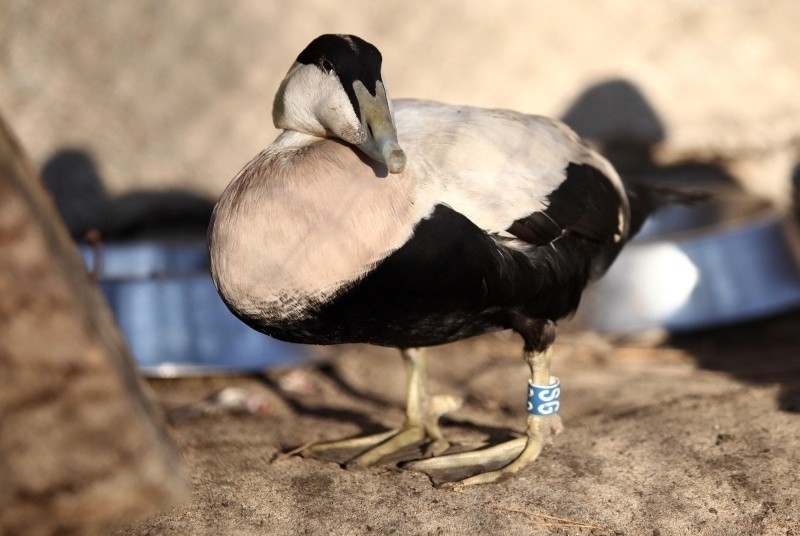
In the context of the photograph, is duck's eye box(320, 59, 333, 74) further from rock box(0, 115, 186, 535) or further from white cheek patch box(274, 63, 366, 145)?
rock box(0, 115, 186, 535)

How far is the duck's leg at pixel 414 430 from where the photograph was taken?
2.86 meters

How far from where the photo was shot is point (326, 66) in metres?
2.37

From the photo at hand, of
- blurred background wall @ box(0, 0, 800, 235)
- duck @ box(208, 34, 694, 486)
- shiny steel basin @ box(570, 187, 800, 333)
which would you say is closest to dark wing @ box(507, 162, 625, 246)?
duck @ box(208, 34, 694, 486)

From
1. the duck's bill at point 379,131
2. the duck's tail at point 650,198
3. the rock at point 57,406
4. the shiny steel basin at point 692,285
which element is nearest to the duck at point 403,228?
the duck's bill at point 379,131

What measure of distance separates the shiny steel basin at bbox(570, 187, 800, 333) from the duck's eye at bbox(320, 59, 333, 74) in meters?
2.02

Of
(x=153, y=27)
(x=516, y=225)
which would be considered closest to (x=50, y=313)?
(x=516, y=225)

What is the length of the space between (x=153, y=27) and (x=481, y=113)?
231 cm

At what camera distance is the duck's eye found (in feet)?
7.73

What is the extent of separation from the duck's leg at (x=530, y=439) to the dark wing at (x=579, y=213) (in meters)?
0.33

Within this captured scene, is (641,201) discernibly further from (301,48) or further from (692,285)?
Answer: (301,48)

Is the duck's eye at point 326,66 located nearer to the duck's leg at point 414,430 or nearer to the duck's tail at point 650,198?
the duck's leg at point 414,430

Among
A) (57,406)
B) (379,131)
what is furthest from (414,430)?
(57,406)

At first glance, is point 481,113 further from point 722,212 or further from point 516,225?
point 722,212

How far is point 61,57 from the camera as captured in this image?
4.46 metres
